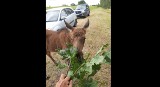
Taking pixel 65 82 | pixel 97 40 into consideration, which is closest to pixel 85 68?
pixel 65 82

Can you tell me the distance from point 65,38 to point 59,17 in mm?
204

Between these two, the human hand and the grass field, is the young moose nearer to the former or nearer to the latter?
the grass field

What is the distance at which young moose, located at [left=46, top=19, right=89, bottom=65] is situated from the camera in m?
2.14

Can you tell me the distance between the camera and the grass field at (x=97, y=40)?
80.0 inches

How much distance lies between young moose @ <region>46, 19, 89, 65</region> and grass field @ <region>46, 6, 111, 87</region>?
40mm

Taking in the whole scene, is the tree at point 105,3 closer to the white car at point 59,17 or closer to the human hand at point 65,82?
the white car at point 59,17

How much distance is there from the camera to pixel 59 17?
2232 millimetres

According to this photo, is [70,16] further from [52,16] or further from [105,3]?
[105,3]

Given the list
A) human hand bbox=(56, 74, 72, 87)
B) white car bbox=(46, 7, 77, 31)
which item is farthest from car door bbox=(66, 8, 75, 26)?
human hand bbox=(56, 74, 72, 87)

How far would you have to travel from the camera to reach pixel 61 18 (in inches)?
87.7

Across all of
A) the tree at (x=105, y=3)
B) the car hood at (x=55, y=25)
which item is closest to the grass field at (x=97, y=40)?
the tree at (x=105, y=3)
